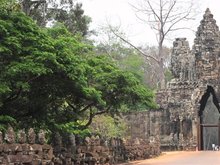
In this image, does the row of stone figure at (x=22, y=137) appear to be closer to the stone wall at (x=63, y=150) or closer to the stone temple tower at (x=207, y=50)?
the stone wall at (x=63, y=150)

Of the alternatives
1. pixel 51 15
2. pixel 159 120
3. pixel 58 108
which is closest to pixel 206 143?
pixel 159 120

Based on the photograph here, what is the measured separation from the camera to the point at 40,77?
15.8 metres

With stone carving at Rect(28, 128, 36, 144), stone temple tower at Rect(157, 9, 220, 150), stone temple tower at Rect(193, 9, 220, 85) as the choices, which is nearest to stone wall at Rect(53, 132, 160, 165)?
stone carving at Rect(28, 128, 36, 144)

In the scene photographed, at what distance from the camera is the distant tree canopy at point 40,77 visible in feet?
48.1

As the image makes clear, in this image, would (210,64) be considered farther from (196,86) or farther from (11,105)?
(11,105)

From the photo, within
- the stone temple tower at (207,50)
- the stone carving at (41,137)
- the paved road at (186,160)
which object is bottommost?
the paved road at (186,160)

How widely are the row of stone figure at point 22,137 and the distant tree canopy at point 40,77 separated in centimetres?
73

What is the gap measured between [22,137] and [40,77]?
229 cm

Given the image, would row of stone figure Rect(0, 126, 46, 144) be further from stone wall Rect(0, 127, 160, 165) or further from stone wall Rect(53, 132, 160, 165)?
stone wall Rect(53, 132, 160, 165)

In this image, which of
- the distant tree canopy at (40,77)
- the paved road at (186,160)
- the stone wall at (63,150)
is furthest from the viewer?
the paved road at (186,160)

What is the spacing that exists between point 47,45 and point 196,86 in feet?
71.7

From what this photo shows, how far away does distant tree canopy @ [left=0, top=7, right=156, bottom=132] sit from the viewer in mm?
14656

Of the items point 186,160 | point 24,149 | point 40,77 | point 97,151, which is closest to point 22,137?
point 24,149

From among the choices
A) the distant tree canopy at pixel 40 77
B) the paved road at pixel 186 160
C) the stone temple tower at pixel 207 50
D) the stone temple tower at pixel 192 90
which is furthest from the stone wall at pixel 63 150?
the stone temple tower at pixel 207 50
